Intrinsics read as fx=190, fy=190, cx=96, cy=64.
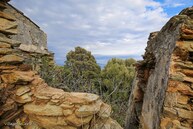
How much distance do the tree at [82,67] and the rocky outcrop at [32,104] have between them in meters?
1.89

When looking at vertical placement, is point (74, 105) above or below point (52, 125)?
above

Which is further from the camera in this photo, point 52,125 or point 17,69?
point 17,69

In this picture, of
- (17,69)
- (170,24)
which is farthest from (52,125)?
(170,24)

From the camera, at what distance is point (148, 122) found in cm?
385

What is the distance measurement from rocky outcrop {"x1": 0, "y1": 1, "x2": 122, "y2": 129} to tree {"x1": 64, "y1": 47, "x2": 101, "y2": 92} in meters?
1.89

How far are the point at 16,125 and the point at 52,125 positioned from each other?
2.28 ft

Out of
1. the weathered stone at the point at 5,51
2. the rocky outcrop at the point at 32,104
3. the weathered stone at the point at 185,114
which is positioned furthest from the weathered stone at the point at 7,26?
the weathered stone at the point at 185,114

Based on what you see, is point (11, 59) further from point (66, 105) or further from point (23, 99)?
point (66, 105)

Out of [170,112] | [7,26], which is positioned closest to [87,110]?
[170,112]

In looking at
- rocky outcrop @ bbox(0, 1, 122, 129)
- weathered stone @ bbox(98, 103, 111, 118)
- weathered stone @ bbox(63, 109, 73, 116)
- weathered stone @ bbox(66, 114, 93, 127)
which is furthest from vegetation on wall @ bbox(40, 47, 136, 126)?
weathered stone @ bbox(63, 109, 73, 116)

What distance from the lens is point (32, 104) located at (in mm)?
3846

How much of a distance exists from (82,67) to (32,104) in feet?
24.6

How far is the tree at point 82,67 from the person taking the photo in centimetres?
629

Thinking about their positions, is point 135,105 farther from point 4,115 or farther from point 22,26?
point 22,26
